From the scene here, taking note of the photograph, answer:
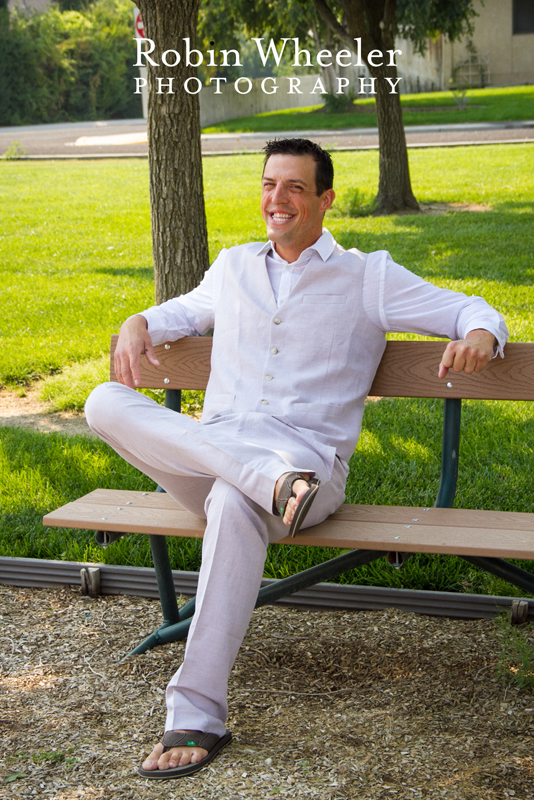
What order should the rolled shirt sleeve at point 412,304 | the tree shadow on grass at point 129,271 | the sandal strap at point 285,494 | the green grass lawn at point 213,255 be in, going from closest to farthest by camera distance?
1. the sandal strap at point 285,494
2. the rolled shirt sleeve at point 412,304
3. the green grass lawn at point 213,255
4. the tree shadow on grass at point 129,271

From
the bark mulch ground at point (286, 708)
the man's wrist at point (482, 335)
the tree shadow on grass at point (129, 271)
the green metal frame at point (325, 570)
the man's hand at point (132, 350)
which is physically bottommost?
the bark mulch ground at point (286, 708)

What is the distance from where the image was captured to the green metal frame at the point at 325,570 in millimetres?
2885

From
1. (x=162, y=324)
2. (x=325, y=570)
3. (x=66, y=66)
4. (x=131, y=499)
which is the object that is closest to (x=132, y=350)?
(x=162, y=324)

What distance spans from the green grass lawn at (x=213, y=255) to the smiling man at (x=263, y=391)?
2.98ft

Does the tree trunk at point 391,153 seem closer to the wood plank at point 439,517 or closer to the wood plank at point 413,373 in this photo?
the wood plank at point 413,373

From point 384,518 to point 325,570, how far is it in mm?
266

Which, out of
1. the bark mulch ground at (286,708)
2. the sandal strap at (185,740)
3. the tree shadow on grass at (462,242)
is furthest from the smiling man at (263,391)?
the tree shadow on grass at (462,242)

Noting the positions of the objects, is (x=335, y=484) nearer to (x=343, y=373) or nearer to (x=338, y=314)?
(x=343, y=373)

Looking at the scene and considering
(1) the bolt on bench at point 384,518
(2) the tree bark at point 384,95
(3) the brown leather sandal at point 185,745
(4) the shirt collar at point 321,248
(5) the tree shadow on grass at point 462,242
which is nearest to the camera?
(3) the brown leather sandal at point 185,745

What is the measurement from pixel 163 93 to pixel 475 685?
3656 millimetres

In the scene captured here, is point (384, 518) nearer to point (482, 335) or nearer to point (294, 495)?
point (294, 495)

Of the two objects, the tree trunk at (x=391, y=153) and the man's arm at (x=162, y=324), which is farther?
the tree trunk at (x=391, y=153)

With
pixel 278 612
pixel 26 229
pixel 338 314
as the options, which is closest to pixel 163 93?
pixel 338 314

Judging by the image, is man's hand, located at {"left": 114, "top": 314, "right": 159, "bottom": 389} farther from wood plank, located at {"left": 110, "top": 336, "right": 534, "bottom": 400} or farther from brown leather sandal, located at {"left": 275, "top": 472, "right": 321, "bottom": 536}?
brown leather sandal, located at {"left": 275, "top": 472, "right": 321, "bottom": 536}
